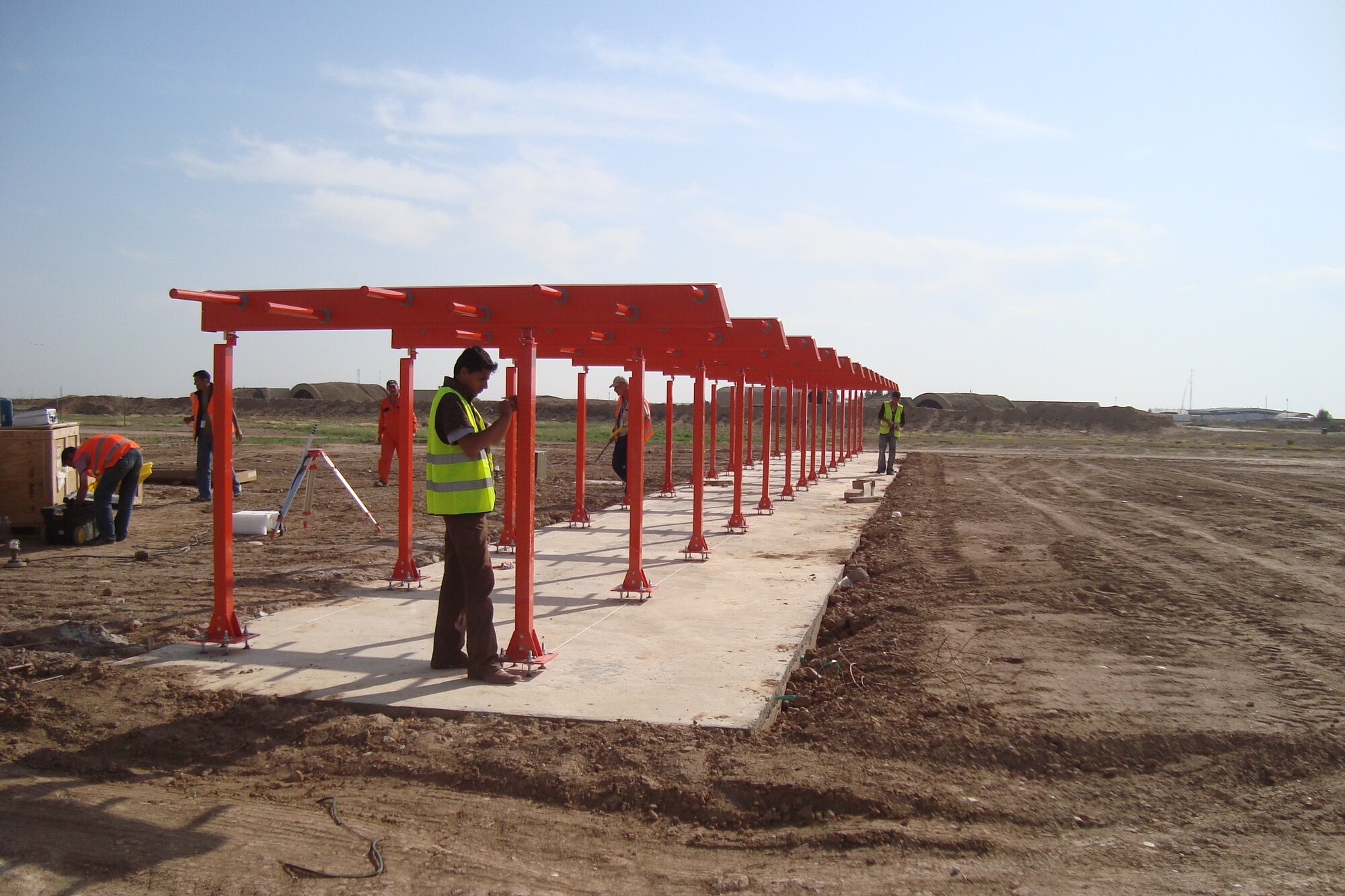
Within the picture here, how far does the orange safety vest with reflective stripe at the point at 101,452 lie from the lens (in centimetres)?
1046

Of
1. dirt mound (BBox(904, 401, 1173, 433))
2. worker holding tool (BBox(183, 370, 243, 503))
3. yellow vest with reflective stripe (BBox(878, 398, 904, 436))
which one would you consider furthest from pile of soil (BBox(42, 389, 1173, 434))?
worker holding tool (BBox(183, 370, 243, 503))

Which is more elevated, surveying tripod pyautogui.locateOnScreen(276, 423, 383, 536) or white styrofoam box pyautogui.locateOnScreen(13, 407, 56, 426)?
white styrofoam box pyautogui.locateOnScreen(13, 407, 56, 426)

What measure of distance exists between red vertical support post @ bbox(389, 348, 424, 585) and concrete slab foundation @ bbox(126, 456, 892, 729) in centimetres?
19

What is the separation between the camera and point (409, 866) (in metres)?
3.52

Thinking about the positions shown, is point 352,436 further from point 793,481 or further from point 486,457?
point 486,457

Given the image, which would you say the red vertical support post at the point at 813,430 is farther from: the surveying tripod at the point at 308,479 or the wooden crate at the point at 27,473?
the wooden crate at the point at 27,473

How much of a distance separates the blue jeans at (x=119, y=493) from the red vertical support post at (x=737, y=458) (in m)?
7.07

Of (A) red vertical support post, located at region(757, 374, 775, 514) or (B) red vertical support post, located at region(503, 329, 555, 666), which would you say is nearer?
(B) red vertical support post, located at region(503, 329, 555, 666)

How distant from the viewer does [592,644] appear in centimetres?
641

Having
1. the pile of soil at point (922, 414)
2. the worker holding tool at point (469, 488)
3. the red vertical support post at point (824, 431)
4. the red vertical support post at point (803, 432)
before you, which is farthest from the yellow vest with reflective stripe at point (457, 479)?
the pile of soil at point (922, 414)

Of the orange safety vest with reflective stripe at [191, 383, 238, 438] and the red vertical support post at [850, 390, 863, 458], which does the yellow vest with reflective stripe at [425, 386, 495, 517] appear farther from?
the red vertical support post at [850, 390, 863, 458]

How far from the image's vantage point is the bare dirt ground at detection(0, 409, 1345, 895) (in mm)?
3525

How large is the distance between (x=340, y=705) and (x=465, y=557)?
104cm

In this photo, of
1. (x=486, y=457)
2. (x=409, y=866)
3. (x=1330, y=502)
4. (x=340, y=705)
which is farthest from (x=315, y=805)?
(x=1330, y=502)
